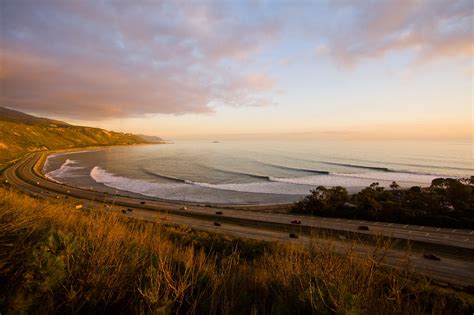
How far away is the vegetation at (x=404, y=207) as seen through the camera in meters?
31.0

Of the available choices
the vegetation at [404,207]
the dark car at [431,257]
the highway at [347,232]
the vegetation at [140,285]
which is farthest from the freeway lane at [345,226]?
the vegetation at [140,285]

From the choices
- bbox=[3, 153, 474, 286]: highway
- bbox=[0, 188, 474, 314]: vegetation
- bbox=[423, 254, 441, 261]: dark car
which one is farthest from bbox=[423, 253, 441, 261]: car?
bbox=[0, 188, 474, 314]: vegetation

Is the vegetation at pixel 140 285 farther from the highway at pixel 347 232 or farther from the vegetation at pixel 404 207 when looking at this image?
the vegetation at pixel 404 207

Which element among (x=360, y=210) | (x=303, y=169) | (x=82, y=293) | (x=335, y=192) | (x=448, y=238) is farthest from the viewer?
(x=303, y=169)

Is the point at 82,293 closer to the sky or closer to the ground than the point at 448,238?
closer to the sky

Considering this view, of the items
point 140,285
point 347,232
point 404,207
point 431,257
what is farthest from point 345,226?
point 140,285

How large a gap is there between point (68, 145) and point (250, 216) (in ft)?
652

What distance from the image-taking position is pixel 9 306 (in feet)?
13.0

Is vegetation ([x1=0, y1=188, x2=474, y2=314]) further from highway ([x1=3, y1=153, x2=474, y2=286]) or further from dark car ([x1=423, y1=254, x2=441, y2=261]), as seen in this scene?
dark car ([x1=423, y1=254, x2=441, y2=261])

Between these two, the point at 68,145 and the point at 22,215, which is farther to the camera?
the point at 68,145

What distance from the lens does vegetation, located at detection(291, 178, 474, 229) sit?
30984 mm

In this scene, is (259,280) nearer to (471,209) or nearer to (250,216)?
(250,216)

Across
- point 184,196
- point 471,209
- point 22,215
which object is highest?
point 22,215

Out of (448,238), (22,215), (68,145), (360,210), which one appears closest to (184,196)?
(360,210)
